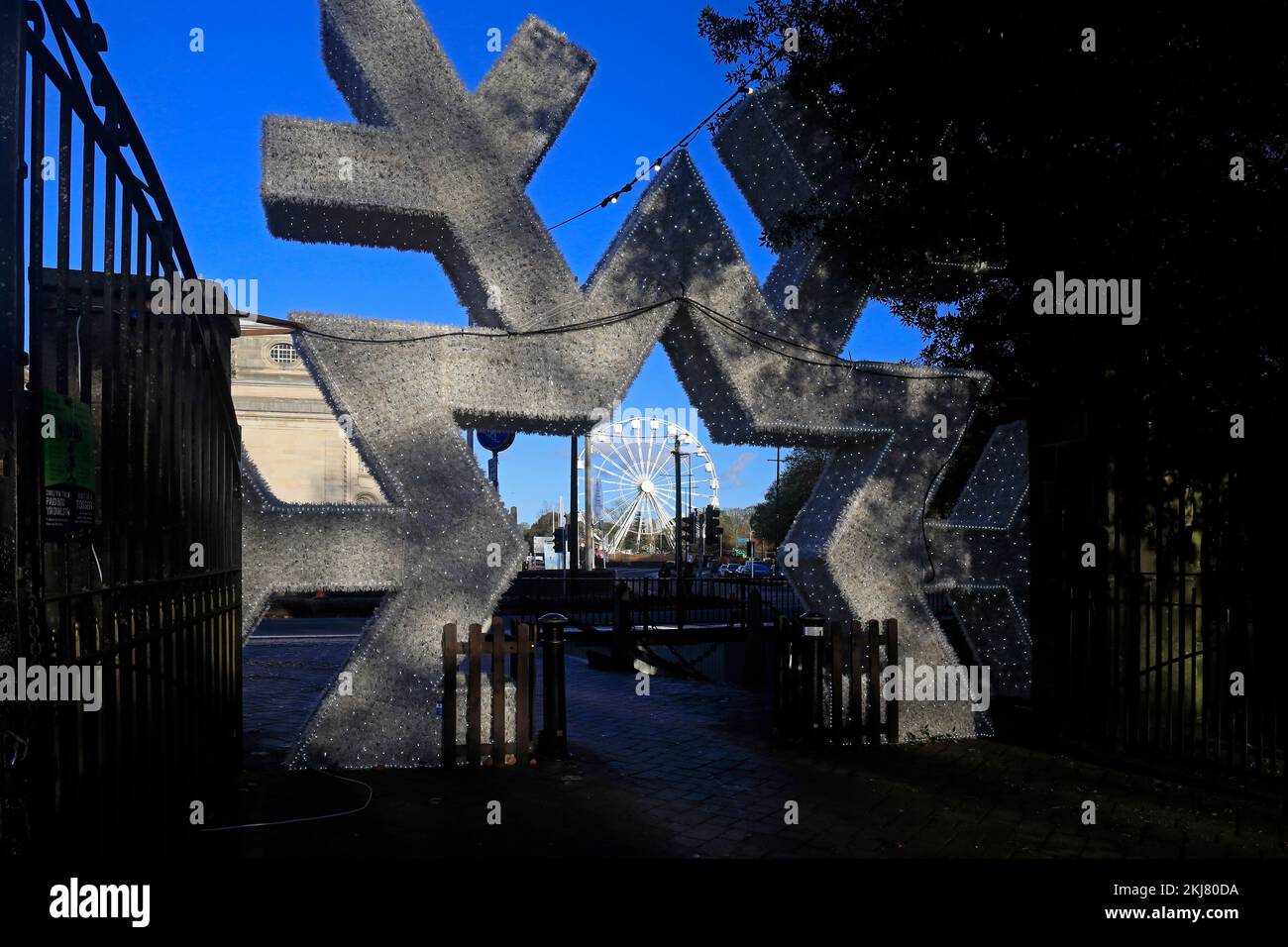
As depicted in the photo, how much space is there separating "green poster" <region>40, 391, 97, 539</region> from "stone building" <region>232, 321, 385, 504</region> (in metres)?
37.6

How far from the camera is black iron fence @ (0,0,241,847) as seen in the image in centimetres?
258

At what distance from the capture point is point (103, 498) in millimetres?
3287

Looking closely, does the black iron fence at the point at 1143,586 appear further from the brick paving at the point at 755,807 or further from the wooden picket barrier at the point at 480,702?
the wooden picket barrier at the point at 480,702

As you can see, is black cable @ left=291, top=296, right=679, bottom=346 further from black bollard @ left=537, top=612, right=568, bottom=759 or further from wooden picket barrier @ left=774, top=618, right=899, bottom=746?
wooden picket barrier @ left=774, top=618, right=899, bottom=746

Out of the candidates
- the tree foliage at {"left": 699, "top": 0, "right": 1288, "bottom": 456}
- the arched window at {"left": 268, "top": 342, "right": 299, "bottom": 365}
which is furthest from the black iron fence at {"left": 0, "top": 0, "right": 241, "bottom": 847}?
the arched window at {"left": 268, "top": 342, "right": 299, "bottom": 365}

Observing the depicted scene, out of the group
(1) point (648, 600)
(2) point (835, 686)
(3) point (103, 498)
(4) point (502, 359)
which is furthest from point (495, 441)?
(3) point (103, 498)

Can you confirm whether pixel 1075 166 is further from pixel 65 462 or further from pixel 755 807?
pixel 65 462

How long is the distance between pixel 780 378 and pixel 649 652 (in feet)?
23.5

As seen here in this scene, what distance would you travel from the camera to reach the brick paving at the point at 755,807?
5.28 metres

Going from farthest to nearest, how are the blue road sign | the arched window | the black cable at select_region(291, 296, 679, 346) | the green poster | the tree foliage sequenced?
1. the arched window
2. the blue road sign
3. the tree foliage
4. the black cable at select_region(291, 296, 679, 346)
5. the green poster

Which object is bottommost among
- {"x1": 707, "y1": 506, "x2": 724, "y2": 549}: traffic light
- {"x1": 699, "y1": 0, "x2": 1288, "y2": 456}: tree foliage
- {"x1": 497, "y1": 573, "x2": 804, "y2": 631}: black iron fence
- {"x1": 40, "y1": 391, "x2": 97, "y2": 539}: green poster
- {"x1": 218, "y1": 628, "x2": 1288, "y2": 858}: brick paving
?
{"x1": 497, "y1": 573, "x2": 804, "y2": 631}: black iron fence

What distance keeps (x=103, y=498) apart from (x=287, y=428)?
130 feet
